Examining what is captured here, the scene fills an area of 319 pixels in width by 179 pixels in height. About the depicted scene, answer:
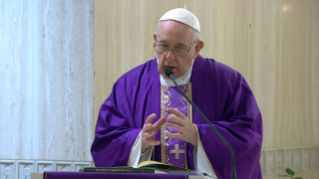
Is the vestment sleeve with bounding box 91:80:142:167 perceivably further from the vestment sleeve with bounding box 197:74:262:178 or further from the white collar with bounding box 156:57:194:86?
the vestment sleeve with bounding box 197:74:262:178

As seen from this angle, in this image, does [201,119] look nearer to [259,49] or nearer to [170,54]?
[170,54]

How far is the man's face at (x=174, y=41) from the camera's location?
291cm

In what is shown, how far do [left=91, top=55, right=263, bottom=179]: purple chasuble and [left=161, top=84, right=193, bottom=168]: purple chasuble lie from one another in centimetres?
3

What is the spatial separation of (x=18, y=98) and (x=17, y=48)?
21.1 inches

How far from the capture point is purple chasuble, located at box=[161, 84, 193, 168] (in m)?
2.97

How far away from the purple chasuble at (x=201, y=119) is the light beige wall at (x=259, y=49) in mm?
902

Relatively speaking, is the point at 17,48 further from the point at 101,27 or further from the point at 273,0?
the point at 273,0

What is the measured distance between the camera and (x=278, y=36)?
4672 mm

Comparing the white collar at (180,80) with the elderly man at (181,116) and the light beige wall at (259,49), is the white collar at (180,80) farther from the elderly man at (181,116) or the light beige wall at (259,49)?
the light beige wall at (259,49)

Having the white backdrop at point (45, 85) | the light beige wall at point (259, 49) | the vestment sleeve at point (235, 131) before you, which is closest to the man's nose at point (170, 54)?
the vestment sleeve at point (235, 131)

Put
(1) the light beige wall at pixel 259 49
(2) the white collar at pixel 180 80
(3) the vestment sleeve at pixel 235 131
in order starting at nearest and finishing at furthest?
(3) the vestment sleeve at pixel 235 131
(2) the white collar at pixel 180 80
(1) the light beige wall at pixel 259 49

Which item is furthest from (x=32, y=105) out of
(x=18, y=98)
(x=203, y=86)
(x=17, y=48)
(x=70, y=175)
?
(x=70, y=175)

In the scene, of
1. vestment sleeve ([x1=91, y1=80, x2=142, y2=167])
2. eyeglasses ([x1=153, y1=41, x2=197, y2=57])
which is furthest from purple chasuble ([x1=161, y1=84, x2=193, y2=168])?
eyeglasses ([x1=153, y1=41, x2=197, y2=57])

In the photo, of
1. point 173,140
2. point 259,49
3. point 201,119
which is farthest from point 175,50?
point 259,49
